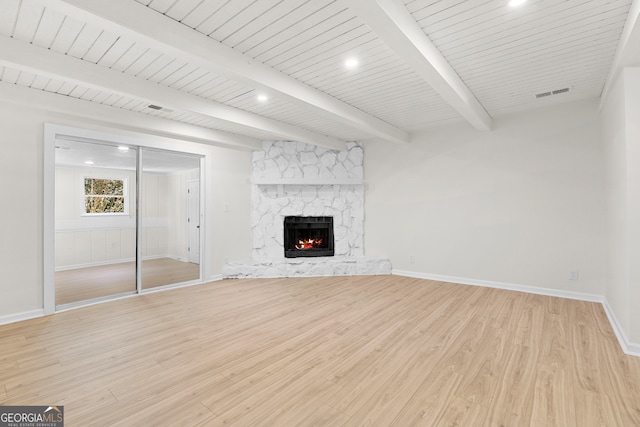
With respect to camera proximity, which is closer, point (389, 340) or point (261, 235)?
point (389, 340)

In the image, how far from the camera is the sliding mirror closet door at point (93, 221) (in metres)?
3.76

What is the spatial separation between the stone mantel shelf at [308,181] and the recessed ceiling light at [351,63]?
2.86m

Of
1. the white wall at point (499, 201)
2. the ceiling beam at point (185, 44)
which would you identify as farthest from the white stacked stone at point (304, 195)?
the ceiling beam at point (185, 44)

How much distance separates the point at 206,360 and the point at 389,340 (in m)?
1.56

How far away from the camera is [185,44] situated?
2215 millimetres

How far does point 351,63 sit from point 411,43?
2.60ft

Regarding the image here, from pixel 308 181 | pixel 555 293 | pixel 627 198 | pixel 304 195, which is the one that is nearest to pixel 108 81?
pixel 308 181

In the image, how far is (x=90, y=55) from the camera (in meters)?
2.65

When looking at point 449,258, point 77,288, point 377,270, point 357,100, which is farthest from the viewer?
point 377,270

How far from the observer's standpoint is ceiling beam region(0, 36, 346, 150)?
2.41m

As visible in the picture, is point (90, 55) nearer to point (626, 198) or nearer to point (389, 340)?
point (389, 340)

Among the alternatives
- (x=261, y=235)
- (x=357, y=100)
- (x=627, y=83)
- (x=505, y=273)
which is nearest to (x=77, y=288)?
(x=261, y=235)

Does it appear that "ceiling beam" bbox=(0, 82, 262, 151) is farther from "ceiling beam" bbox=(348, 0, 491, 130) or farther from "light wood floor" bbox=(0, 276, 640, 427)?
"ceiling beam" bbox=(348, 0, 491, 130)

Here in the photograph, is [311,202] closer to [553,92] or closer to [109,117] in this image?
[109,117]
